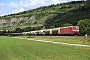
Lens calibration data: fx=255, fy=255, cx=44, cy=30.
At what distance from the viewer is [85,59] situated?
68.7 feet

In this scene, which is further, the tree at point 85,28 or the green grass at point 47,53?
the tree at point 85,28

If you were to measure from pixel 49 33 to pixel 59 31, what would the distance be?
1458cm

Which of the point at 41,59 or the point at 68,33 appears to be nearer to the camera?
the point at 41,59

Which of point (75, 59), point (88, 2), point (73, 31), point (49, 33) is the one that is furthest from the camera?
point (49, 33)

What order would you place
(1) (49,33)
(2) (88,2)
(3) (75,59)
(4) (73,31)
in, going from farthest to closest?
(1) (49,33)
(2) (88,2)
(4) (73,31)
(3) (75,59)

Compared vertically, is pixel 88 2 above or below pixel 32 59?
above

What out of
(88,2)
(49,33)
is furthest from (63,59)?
(49,33)

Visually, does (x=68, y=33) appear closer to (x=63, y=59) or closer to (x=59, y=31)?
(x=59, y=31)

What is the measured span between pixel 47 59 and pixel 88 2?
67192 millimetres

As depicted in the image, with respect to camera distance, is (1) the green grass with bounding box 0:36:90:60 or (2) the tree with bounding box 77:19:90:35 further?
(2) the tree with bounding box 77:19:90:35

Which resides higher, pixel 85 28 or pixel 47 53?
pixel 85 28

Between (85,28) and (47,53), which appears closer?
(47,53)

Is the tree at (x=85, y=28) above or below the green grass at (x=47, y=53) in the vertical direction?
above

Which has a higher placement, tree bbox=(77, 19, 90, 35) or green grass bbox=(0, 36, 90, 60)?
tree bbox=(77, 19, 90, 35)
